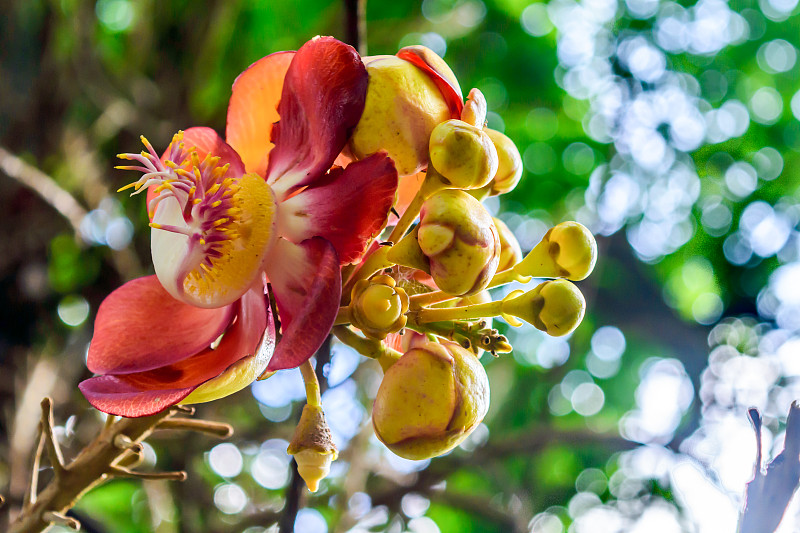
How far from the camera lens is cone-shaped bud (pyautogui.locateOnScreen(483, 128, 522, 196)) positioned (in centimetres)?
64

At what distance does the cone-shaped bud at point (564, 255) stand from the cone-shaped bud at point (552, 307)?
1.0 inches

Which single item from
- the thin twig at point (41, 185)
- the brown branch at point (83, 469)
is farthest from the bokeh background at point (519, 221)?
the brown branch at point (83, 469)

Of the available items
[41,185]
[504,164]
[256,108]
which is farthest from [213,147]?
[41,185]

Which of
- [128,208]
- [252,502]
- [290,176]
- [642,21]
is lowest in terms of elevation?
[252,502]

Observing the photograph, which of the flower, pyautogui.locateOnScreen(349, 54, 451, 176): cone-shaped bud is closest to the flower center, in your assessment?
the flower

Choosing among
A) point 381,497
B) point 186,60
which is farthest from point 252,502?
Answer: point 186,60

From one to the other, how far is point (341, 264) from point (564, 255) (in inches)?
7.8

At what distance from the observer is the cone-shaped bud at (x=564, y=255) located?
22.0 inches

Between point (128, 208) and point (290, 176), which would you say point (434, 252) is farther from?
point (128, 208)

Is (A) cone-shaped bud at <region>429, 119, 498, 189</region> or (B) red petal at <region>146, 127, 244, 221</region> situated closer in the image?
(A) cone-shaped bud at <region>429, 119, 498, 189</region>

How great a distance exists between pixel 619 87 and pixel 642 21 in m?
0.37

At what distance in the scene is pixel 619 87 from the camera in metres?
2.60

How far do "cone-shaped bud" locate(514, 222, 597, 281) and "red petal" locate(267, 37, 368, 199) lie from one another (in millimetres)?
204

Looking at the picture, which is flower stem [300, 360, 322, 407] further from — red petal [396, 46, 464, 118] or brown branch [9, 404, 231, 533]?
red petal [396, 46, 464, 118]
